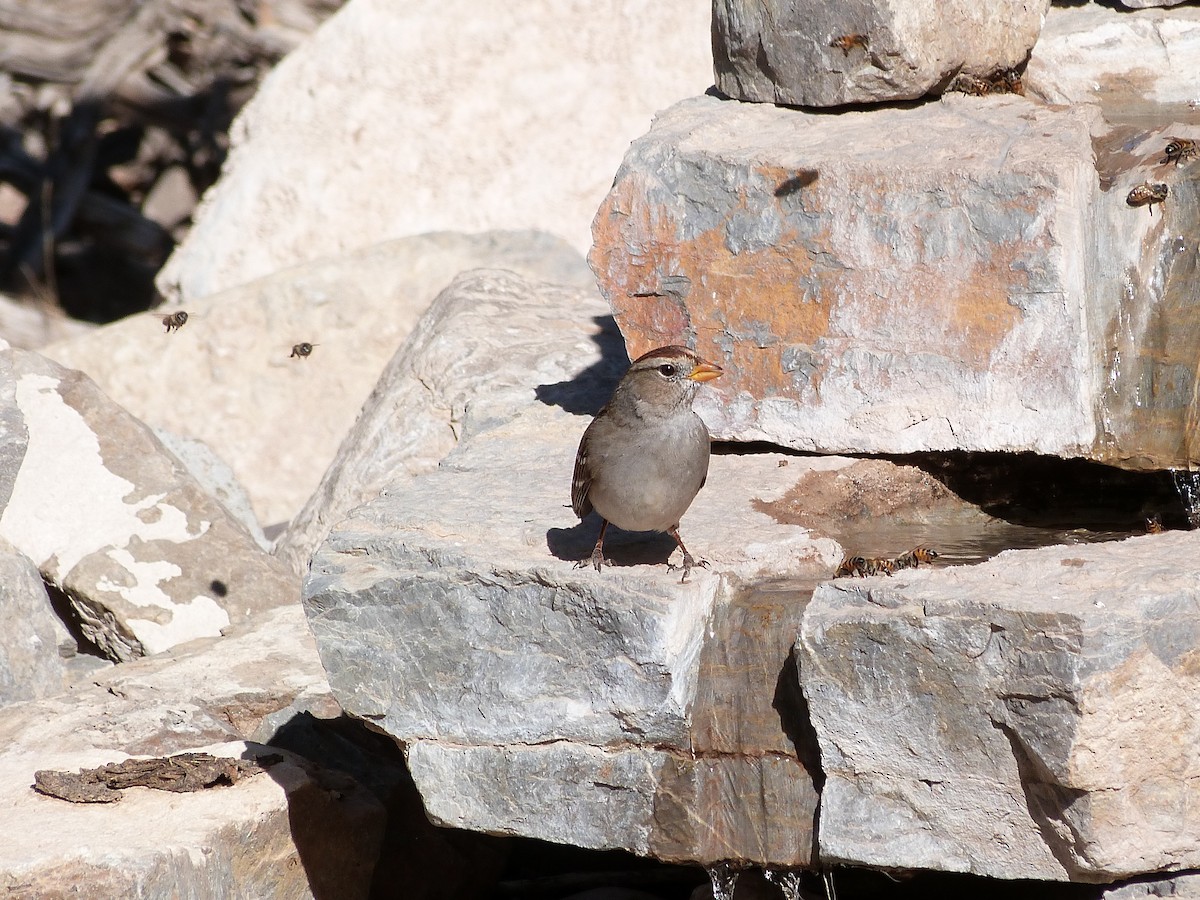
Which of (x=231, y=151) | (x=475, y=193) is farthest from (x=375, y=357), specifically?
(x=231, y=151)

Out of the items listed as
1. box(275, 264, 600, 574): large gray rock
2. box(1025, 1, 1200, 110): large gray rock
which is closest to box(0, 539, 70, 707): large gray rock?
box(275, 264, 600, 574): large gray rock

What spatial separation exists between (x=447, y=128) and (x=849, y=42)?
201 inches

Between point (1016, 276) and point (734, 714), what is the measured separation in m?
2.00

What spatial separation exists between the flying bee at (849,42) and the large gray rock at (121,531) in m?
3.50

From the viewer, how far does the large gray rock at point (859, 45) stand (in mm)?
6191

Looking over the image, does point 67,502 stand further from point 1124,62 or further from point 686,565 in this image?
point 1124,62

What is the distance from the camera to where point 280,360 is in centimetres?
961

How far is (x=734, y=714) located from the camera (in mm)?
4969

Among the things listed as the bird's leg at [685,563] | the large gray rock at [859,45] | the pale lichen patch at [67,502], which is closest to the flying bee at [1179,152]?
the large gray rock at [859,45]

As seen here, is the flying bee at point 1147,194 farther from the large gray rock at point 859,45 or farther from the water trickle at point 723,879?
the water trickle at point 723,879

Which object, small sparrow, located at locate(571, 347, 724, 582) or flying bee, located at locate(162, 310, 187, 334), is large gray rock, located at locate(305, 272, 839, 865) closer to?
small sparrow, located at locate(571, 347, 724, 582)

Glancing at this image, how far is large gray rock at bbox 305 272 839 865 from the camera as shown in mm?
4934

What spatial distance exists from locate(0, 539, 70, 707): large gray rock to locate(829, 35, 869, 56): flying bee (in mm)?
4042

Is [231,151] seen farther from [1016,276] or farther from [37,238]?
[1016,276]
